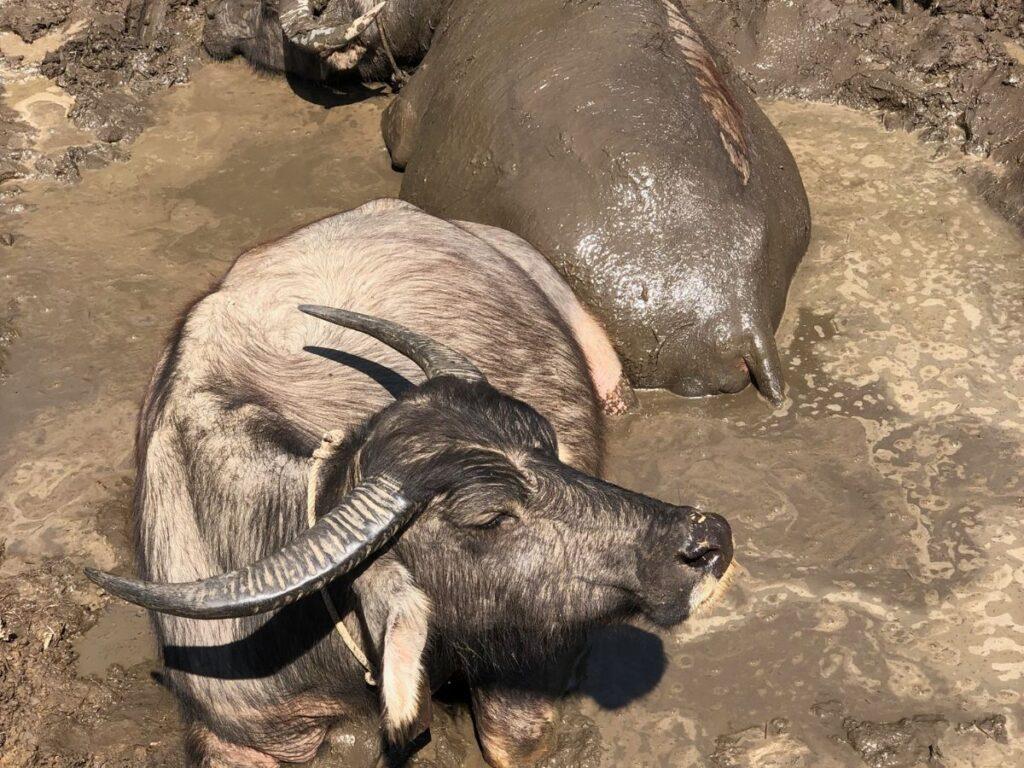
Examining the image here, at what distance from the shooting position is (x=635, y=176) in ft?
20.9

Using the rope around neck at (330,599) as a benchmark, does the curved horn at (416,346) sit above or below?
above

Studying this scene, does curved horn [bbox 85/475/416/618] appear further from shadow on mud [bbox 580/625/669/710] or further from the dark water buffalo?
the dark water buffalo

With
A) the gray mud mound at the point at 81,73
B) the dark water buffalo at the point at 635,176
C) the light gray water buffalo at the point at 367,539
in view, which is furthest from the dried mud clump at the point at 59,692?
the gray mud mound at the point at 81,73

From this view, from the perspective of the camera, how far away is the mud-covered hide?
6.27 m

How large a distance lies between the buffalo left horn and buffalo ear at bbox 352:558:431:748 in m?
6.44

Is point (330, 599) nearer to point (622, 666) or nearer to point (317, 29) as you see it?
point (622, 666)

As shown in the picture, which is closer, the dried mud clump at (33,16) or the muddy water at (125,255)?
the muddy water at (125,255)

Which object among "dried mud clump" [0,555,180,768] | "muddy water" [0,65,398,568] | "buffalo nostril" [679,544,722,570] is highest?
"buffalo nostril" [679,544,722,570]

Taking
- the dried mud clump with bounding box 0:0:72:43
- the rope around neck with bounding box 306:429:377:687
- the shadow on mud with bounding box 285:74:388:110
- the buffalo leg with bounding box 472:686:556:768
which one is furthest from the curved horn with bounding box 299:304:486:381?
the dried mud clump with bounding box 0:0:72:43

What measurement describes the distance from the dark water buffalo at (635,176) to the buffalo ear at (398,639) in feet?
9.38

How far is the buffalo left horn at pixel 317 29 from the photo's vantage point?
9.10 meters

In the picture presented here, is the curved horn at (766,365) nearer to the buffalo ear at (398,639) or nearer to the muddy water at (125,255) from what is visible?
the buffalo ear at (398,639)

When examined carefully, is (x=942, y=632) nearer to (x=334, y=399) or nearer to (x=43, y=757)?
(x=334, y=399)

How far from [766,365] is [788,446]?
20.6 inches
